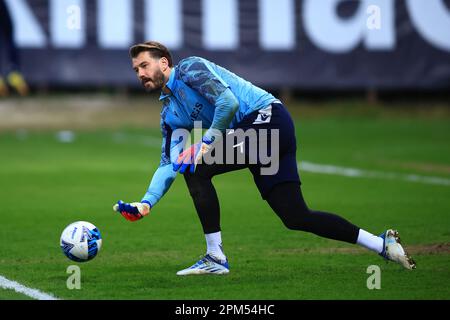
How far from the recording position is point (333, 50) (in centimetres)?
2600

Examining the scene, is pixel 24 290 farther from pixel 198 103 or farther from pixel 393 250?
pixel 393 250

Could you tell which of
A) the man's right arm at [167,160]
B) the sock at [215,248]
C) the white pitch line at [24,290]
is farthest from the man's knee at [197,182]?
the white pitch line at [24,290]

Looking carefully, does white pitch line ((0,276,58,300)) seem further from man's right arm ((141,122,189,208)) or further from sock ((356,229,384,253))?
sock ((356,229,384,253))

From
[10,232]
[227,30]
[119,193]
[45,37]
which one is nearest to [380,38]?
[227,30]

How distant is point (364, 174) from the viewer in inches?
660

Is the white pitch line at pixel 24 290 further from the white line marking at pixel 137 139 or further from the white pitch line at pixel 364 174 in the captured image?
the white line marking at pixel 137 139

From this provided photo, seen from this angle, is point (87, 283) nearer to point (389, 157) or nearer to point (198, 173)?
point (198, 173)

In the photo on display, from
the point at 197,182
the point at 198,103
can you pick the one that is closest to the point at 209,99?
the point at 198,103

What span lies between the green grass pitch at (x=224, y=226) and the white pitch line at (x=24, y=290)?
0.27 ft

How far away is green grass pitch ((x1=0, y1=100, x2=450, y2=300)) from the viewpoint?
7.77 metres

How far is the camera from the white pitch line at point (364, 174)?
51.9ft

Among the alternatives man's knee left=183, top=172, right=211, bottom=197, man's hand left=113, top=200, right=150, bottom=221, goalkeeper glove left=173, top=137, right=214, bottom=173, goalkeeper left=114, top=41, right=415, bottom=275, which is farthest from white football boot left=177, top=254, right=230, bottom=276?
goalkeeper glove left=173, top=137, right=214, bottom=173

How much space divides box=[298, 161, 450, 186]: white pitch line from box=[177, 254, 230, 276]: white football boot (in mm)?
7662

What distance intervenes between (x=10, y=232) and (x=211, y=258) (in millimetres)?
3250
